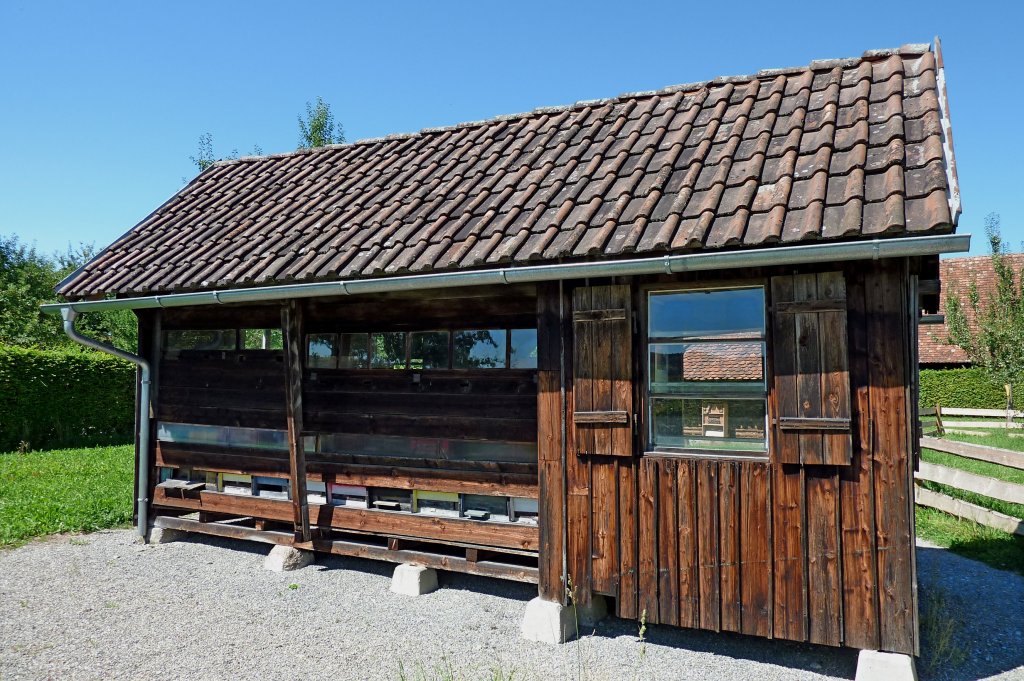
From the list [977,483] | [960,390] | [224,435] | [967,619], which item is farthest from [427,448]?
[960,390]

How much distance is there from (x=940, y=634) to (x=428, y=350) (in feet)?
15.0

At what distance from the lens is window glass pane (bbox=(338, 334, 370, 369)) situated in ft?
21.3

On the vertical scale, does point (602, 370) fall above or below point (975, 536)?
above

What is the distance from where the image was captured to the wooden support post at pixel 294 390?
6406 mm

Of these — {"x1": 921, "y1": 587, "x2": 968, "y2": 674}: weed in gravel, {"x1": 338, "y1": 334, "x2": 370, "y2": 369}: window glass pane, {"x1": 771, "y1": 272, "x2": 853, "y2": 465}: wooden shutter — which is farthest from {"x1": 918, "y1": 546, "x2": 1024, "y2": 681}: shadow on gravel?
{"x1": 338, "y1": 334, "x2": 370, "y2": 369}: window glass pane

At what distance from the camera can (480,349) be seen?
19.4 feet

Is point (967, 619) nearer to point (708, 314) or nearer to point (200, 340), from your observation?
point (708, 314)

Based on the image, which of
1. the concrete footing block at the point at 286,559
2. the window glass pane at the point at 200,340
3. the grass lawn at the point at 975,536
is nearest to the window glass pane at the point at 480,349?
the concrete footing block at the point at 286,559

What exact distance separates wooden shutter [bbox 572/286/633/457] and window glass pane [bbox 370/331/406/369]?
1.94 meters

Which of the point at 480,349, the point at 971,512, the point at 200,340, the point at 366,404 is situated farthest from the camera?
the point at 971,512

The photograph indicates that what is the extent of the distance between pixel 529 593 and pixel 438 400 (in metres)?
1.90

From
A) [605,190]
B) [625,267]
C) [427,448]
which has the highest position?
[605,190]

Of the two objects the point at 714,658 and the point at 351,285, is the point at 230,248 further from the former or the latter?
the point at 714,658

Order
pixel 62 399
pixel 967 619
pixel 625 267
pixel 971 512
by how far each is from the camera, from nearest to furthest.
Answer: pixel 625 267, pixel 967 619, pixel 971 512, pixel 62 399
